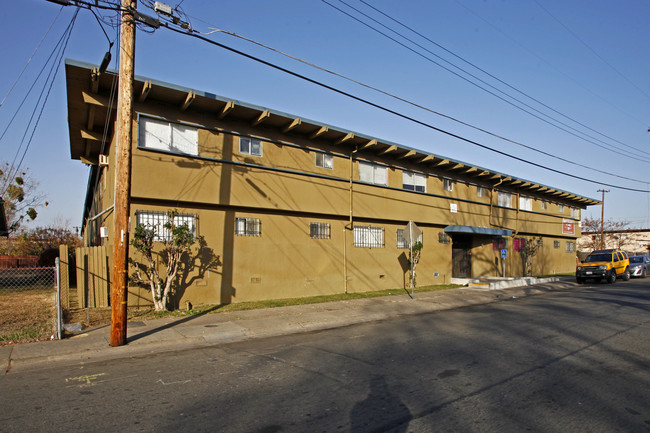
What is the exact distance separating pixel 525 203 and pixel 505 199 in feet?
10.4

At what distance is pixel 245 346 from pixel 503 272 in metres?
22.4

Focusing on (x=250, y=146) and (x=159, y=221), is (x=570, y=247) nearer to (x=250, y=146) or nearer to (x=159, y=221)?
(x=250, y=146)

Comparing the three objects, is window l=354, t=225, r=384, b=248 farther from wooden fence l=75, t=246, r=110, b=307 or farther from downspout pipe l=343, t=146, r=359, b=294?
wooden fence l=75, t=246, r=110, b=307

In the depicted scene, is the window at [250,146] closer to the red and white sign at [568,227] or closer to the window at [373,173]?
the window at [373,173]

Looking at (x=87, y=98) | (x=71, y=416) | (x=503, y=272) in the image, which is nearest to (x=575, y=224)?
(x=503, y=272)

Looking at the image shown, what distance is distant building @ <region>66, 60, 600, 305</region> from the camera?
13.1 meters

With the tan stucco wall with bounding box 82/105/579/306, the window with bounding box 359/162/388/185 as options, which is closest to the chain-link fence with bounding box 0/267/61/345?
the tan stucco wall with bounding box 82/105/579/306

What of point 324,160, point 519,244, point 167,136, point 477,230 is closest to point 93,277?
point 167,136

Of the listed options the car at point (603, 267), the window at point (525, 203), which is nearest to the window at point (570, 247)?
the window at point (525, 203)

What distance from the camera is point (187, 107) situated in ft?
44.1

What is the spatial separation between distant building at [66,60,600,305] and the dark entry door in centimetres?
156

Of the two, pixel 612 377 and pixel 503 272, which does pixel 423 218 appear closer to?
pixel 503 272

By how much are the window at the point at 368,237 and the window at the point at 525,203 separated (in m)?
15.8

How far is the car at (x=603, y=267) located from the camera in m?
24.2
